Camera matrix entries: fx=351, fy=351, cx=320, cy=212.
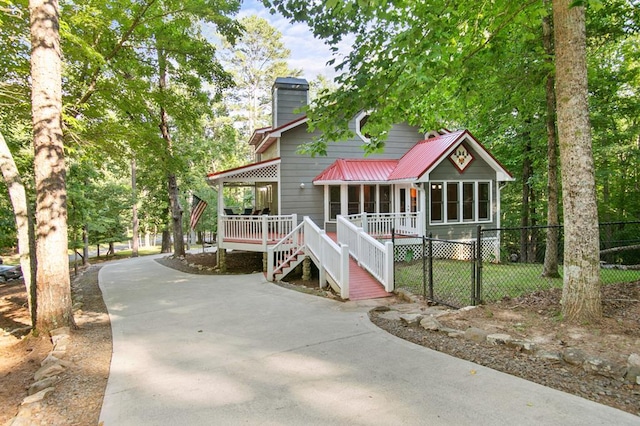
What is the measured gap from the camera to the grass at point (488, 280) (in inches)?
279

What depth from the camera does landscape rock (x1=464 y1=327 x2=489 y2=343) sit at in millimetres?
4594

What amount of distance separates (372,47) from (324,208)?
8.03m

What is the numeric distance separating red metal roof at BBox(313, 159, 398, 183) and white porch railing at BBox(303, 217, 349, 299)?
11.3 ft

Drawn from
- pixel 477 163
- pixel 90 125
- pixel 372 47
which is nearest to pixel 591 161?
pixel 372 47

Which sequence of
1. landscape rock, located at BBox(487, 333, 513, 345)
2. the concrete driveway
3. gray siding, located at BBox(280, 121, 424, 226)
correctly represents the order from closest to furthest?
1. the concrete driveway
2. landscape rock, located at BBox(487, 333, 513, 345)
3. gray siding, located at BBox(280, 121, 424, 226)

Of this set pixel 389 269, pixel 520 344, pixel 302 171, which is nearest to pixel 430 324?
pixel 520 344

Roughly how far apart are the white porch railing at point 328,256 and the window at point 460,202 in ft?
17.2

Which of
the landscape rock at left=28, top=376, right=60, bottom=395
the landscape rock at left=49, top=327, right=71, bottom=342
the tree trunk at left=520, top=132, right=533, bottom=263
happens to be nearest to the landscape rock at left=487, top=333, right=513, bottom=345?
the landscape rock at left=28, top=376, right=60, bottom=395

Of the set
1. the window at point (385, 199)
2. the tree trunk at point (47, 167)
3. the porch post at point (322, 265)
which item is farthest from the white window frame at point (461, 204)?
the tree trunk at point (47, 167)

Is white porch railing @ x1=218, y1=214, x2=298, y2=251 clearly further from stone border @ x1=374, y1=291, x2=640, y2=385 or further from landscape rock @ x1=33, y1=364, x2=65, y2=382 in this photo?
landscape rock @ x1=33, y1=364, x2=65, y2=382

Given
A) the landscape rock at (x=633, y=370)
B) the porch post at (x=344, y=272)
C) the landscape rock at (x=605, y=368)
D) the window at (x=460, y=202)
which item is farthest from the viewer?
the window at (x=460, y=202)

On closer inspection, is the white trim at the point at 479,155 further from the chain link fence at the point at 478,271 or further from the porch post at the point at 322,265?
the porch post at the point at 322,265

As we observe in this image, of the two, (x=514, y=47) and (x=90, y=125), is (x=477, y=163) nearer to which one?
(x=514, y=47)

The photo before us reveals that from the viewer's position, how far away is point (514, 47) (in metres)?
9.19
